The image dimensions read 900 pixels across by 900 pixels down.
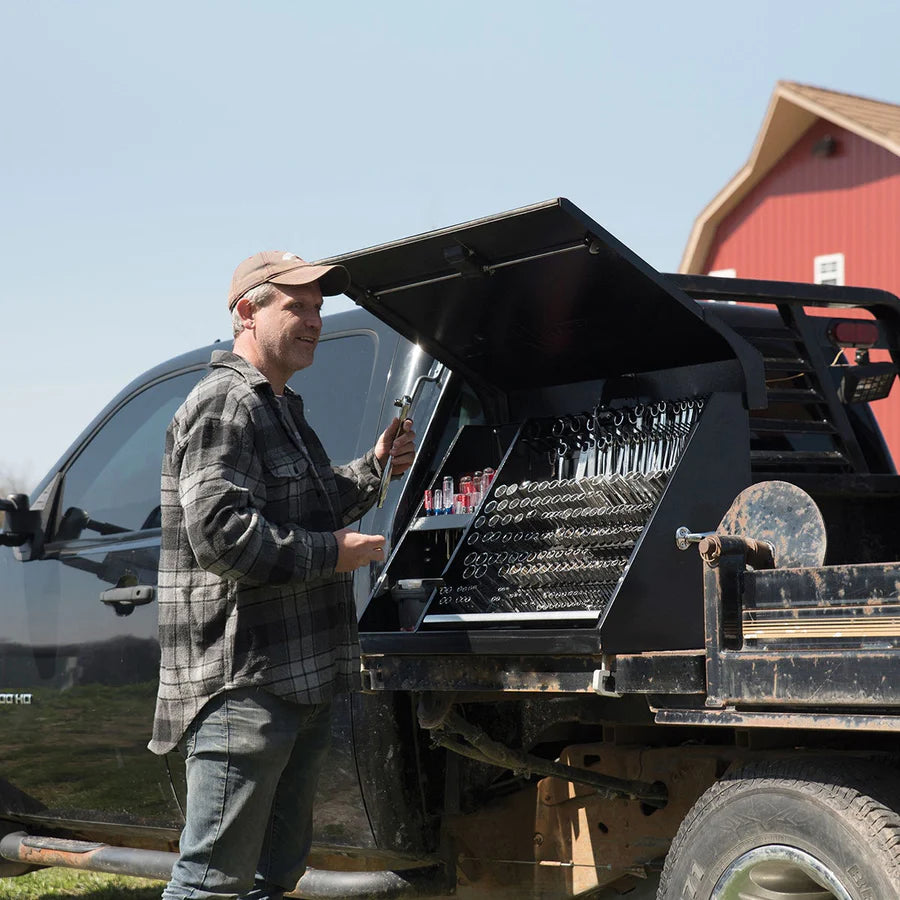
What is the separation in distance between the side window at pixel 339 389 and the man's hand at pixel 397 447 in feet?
2.13

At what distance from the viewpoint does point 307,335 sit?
3.50 metres

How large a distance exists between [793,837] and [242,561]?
4.22 feet

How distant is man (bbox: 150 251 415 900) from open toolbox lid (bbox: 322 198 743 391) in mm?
491

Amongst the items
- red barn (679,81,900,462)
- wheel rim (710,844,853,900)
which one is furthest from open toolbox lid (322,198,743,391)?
red barn (679,81,900,462)

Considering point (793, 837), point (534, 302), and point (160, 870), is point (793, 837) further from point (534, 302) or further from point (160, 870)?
point (160, 870)

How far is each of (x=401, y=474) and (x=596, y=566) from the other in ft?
2.18

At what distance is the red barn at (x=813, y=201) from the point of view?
19609mm

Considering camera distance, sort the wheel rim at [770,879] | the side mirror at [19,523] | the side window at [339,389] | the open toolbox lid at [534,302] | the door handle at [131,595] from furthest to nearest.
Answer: the side mirror at [19,523] < the door handle at [131,595] < the side window at [339,389] < the open toolbox lid at [534,302] < the wheel rim at [770,879]

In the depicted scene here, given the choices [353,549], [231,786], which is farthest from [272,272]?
[231,786]

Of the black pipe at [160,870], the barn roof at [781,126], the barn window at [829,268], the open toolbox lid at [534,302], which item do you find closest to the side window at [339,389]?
the open toolbox lid at [534,302]

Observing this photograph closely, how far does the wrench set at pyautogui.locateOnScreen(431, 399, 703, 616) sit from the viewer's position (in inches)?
143

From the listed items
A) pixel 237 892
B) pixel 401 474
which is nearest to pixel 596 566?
pixel 401 474

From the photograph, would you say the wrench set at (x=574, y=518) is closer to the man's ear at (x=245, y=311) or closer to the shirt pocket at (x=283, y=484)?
the shirt pocket at (x=283, y=484)

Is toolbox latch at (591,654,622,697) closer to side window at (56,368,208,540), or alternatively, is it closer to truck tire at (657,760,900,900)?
truck tire at (657,760,900,900)
